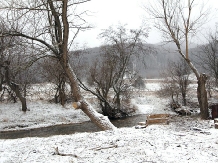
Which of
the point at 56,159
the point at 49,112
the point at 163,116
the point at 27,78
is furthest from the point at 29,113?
the point at 56,159

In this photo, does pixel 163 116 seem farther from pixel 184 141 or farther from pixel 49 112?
pixel 49 112

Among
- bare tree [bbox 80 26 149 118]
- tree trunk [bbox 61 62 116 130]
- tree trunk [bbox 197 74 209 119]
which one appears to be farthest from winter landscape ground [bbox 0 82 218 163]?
bare tree [bbox 80 26 149 118]

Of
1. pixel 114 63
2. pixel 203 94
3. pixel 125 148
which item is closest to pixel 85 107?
pixel 125 148

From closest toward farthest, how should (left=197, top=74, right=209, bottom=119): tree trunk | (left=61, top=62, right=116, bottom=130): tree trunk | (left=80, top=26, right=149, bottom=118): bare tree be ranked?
1. (left=61, top=62, right=116, bottom=130): tree trunk
2. (left=197, top=74, right=209, bottom=119): tree trunk
3. (left=80, top=26, right=149, bottom=118): bare tree

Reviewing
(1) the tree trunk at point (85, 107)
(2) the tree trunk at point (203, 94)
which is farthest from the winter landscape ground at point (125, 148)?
(2) the tree trunk at point (203, 94)

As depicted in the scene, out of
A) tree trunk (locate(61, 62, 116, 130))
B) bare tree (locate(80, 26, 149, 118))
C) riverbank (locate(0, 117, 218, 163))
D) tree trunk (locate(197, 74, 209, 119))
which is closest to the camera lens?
riverbank (locate(0, 117, 218, 163))

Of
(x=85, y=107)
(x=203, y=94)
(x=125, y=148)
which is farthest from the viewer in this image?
(x=203, y=94)

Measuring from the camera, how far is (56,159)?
5.36 m

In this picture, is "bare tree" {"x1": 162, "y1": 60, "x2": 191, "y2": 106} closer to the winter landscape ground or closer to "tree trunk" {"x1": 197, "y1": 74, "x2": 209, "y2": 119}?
"tree trunk" {"x1": 197, "y1": 74, "x2": 209, "y2": 119}

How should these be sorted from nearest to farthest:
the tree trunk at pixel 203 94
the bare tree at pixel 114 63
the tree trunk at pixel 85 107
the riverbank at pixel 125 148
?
the riverbank at pixel 125 148
the tree trunk at pixel 85 107
the tree trunk at pixel 203 94
the bare tree at pixel 114 63

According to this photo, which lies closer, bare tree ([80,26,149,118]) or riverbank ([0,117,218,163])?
riverbank ([0,117,218,163])

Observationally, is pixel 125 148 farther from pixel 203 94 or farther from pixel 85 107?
pixel 203 94

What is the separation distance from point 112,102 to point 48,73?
7.44m

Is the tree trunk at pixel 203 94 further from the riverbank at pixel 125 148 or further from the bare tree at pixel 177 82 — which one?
the bare tree at pixel 177 82
